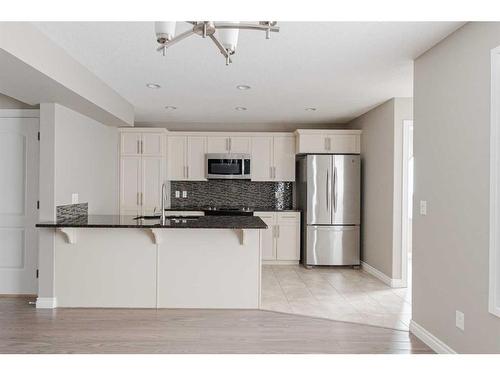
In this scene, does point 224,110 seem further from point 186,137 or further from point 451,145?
point 451,145

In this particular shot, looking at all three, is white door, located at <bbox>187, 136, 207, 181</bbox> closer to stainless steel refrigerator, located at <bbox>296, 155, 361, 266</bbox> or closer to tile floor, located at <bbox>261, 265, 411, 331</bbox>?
stainless steel refrigerator, located at <bbox>296, 155, 361, 266</bbox>

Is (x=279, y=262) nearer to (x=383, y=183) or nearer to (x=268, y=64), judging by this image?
(x=383, y=183)

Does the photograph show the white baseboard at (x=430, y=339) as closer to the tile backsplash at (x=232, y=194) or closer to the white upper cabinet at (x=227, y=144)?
the tile backsplash at (x=232, y=194)

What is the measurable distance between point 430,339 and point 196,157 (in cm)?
443

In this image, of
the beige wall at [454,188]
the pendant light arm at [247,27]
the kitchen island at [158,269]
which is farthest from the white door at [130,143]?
the pendant light arm at [247,27]

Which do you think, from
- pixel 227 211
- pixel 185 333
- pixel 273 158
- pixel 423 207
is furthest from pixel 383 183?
pixel 185 333

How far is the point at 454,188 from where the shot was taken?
102 inches

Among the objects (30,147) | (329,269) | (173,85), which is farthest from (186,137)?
(329,269)

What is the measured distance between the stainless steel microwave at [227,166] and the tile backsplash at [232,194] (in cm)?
52

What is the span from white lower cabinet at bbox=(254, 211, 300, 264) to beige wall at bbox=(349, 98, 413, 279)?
108 cm

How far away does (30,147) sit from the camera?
13.8 ft

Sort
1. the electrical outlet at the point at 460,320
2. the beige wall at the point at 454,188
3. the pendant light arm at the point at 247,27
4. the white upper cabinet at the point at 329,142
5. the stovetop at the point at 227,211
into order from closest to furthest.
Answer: the pendant light arm at the point at 247,27, the beige wall at the point at 454,188, the electrical outlet at the point at 460,320, the stovetop at the point at 227,211, the white upper cabinet at the point at 329,142

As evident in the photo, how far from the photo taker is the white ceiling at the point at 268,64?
8.89 ft
